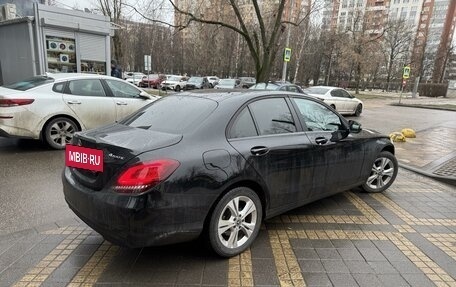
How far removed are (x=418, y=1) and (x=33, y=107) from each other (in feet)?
328

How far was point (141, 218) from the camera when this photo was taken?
2.49 meters

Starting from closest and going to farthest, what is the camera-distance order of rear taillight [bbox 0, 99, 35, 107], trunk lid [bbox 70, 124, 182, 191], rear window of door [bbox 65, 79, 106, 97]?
1. trunk lid [bbox 70, 124, 182, 191]
2. rear taillight [bbox 0, 99, 35, 107]
3. rear window of door [bbox 65, 79, 106, 97]

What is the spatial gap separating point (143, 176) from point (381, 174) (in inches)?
148

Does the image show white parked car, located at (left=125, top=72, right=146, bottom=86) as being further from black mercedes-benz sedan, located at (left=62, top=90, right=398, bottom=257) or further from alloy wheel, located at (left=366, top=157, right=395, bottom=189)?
black mercedes-benz sedan, located at (left=62, top=90, right=398, bottom=257)

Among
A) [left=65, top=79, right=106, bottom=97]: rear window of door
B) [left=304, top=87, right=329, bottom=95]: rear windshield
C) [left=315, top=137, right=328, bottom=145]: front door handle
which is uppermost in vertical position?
[left=65, top=79, right=106, bottom=97]: rear window of door

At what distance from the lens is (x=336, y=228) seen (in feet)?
12.3

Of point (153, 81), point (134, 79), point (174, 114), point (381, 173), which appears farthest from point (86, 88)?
point (134, 79)

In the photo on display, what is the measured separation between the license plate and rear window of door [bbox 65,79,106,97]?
4.17 m

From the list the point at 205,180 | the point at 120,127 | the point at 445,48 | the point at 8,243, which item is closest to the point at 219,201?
the point at 205,180

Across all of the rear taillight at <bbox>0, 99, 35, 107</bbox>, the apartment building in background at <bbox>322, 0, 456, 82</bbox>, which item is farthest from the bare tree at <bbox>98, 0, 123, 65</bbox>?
the rear taillight at <bbox>0, 99, 35, 107</bbox>

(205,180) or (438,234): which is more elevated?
(205,180)

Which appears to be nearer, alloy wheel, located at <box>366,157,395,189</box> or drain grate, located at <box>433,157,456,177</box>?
alloy wheel, located at <box>366,157,395,189</box>

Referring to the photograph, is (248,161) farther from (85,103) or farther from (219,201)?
(85,103)

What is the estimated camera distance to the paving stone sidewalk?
2750mm
